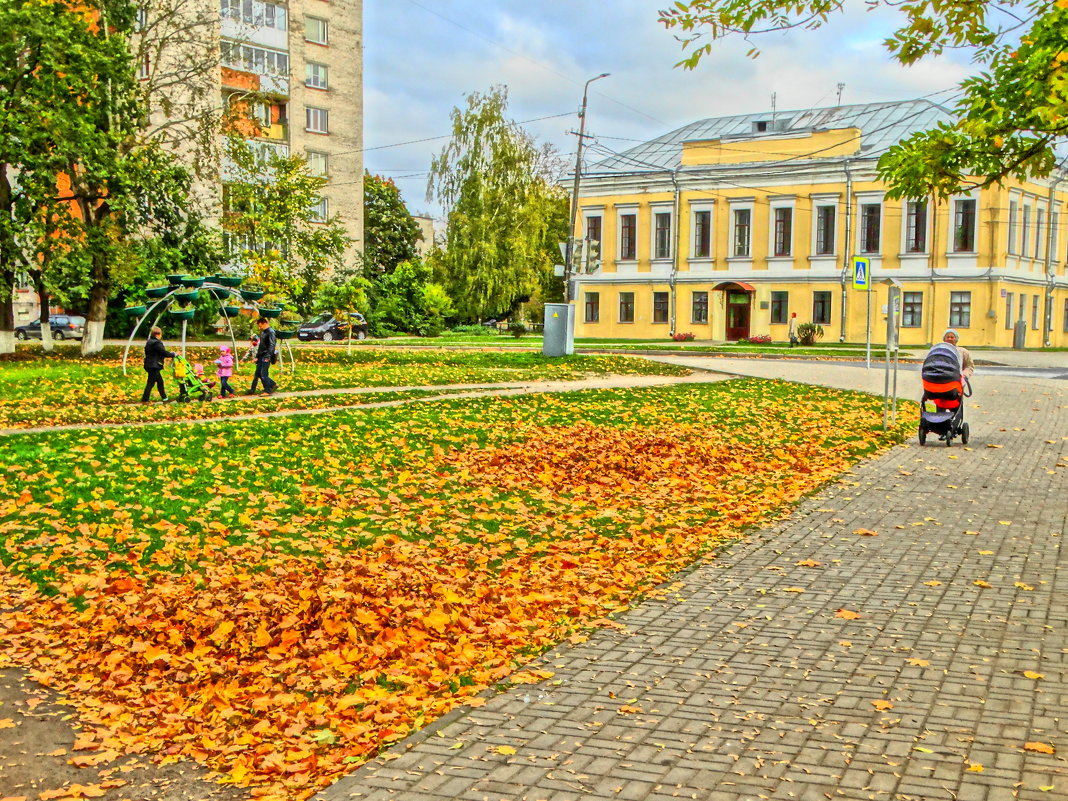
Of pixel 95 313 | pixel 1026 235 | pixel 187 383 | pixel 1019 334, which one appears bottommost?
pixel 187 383

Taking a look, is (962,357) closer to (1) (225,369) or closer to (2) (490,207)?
(1) (225,369)

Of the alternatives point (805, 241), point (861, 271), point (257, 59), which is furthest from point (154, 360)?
point (805, 241)

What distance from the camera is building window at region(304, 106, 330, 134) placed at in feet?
197

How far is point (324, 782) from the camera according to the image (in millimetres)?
4492

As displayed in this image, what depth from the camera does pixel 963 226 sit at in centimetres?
5272

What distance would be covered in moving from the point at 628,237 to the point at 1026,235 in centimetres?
2133

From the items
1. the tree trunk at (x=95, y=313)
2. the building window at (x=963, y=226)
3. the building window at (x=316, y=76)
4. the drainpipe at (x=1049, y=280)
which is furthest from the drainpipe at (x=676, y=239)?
the tree trunk at (x=95, y=313)

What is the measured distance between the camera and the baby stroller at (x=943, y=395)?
49.4 feet

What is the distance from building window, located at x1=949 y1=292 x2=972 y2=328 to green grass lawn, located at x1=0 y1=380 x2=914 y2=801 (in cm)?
3986

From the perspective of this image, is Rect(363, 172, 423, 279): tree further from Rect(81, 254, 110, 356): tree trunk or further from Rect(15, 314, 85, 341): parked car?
Rect(81, 254, 110, 356): tree trunk

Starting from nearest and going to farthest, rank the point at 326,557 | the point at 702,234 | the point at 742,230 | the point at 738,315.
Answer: the point at 326,557
the point at 742,230
the point at 738,315
the point at 702,234

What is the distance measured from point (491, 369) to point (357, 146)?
37.3 m

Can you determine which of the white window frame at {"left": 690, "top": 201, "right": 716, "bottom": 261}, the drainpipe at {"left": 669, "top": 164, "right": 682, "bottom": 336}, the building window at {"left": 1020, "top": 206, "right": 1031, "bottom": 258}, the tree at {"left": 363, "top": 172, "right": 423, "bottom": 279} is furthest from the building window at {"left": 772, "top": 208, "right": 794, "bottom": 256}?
the tree at {"left": 363, "top": 172, "right": 423, "bottom": 279}

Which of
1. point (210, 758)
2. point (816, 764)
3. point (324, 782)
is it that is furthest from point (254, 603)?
point (816, 764)
